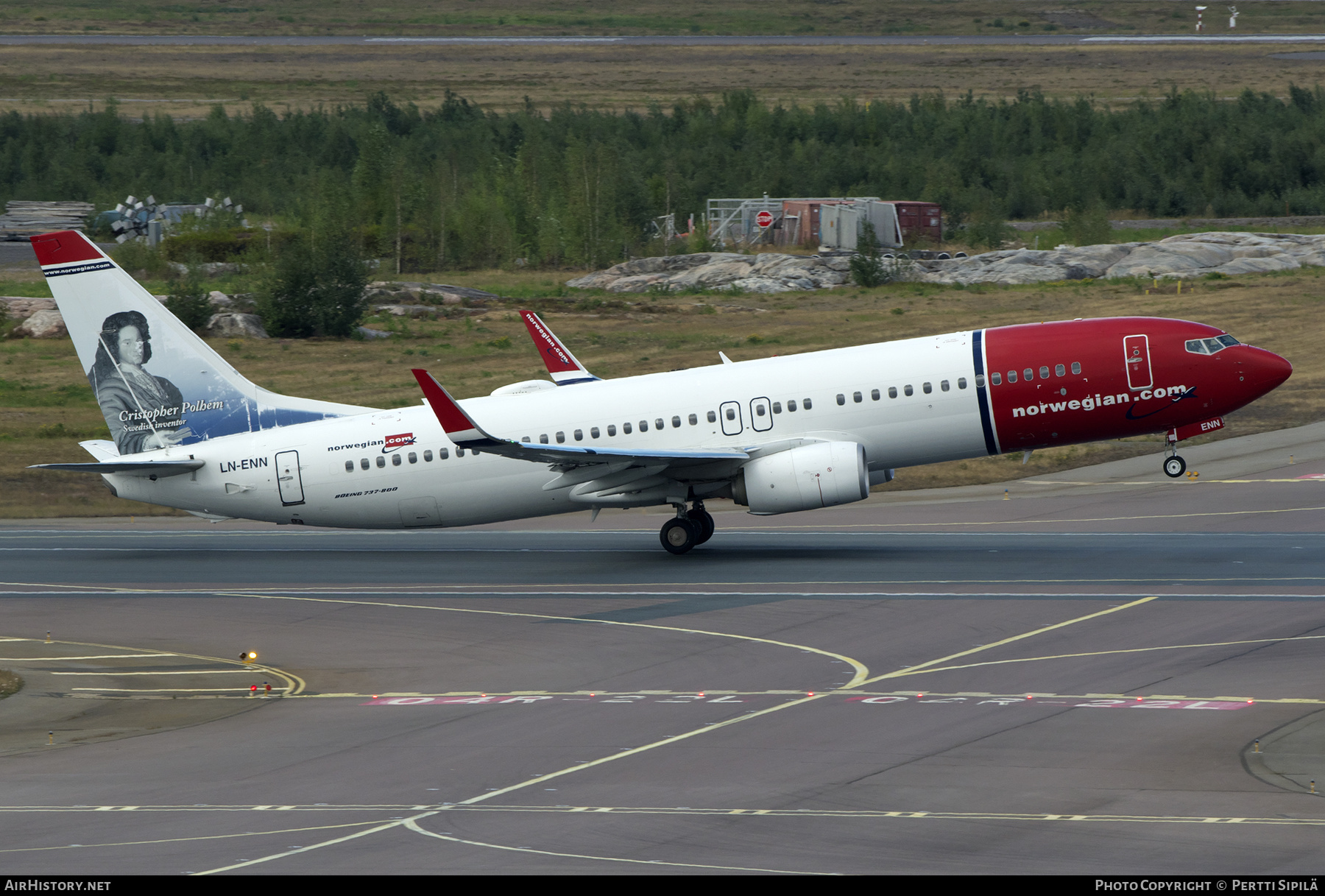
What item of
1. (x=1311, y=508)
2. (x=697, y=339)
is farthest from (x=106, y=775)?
(x=697, y=339)

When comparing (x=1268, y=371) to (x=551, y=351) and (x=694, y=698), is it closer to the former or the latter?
(x=551, y=351)

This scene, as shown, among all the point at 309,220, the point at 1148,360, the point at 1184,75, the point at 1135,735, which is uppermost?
the point at 1184,75

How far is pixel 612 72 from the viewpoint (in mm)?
177500

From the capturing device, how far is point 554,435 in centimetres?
3881

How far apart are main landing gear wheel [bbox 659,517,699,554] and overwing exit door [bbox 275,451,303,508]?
9.29 m

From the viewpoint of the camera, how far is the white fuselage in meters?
37.4

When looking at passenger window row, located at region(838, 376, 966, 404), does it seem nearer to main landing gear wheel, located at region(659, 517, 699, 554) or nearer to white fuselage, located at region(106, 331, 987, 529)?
white fuselage, located at region(106, 331, 987, 529)

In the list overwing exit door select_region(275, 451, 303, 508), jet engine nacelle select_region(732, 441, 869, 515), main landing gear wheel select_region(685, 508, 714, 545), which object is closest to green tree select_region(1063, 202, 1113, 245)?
main landing gear wheel select_region(685, 508, 714, 545)

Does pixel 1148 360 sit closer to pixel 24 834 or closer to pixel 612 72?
pixel 24 834

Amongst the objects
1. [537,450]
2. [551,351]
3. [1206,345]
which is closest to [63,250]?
[551,351]

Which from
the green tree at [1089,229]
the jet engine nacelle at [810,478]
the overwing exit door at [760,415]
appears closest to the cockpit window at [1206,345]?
the jet engine nacelle at [810,478]

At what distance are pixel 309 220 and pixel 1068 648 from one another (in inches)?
2916

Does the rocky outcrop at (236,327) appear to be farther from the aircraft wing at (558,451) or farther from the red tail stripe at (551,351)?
the aircraft wing at (558,451)

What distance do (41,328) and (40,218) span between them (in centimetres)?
4489
